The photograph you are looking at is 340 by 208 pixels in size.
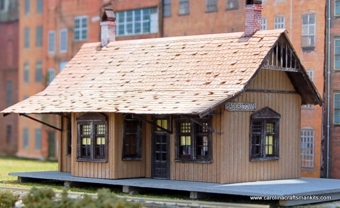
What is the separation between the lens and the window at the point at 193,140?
2686 centimetres

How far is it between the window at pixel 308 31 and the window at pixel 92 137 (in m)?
10.9

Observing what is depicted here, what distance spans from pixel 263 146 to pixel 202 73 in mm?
3169

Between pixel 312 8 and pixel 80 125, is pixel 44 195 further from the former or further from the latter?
pixel 312 8

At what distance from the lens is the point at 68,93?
102 feet

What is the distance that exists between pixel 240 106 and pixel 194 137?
181 cm

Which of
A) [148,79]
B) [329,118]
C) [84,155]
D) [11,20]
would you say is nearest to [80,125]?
[84,155]

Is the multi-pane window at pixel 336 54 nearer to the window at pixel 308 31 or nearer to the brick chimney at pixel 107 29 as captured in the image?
the window at pixel 308 31

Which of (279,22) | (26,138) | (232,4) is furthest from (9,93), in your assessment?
(279,22)

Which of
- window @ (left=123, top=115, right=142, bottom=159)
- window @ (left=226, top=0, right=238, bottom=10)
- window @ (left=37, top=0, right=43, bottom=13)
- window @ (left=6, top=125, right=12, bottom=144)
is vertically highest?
window @ (left=37, top=0, right=43, bottom=13)

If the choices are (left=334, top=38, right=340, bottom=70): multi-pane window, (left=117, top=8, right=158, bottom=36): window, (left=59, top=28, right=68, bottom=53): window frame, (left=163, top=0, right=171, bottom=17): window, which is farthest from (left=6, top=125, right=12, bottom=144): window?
(left=334, top=38, right=340, bottom=70): multi-pane window

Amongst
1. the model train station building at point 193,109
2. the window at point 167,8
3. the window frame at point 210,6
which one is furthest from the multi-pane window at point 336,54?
the window at point 167,8

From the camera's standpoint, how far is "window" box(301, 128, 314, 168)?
3509 cm

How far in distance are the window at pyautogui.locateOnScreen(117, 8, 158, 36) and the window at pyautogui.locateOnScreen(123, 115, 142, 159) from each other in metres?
15.2

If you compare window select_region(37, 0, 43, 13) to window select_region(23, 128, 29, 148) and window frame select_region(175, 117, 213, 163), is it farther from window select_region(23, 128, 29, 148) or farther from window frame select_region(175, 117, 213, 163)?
window frame select_region(175, 117, 213, 163)
